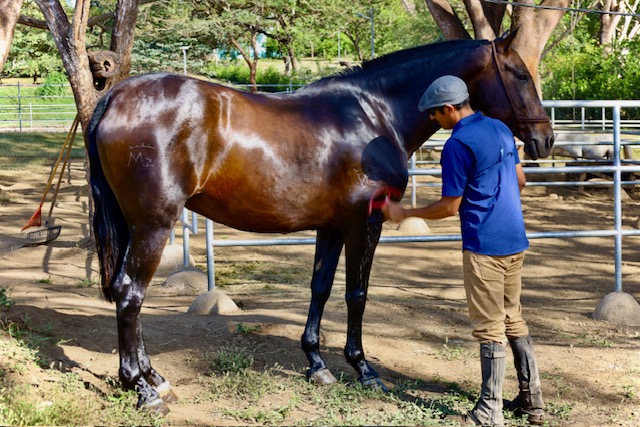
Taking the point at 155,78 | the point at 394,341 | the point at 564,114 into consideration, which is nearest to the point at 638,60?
the point at 564,114

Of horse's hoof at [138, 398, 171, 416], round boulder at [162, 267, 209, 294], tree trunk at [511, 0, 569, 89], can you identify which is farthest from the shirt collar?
tree trunk at [511, 0, 569, 89]

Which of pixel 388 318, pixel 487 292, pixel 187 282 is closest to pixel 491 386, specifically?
pixel 487 292

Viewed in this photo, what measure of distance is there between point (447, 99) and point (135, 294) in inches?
72.8

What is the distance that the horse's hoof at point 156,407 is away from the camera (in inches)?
149

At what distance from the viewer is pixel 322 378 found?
4.36 m

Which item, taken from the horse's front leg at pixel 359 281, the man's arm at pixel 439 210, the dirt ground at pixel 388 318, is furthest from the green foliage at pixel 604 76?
the man's arm at pixel 439 210

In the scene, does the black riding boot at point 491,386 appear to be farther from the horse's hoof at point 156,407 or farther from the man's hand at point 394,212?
the horse's hoof at point 156,407

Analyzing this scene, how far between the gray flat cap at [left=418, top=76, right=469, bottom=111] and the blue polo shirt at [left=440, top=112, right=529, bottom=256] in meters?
0.11

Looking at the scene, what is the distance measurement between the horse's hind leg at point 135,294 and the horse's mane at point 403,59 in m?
1.31

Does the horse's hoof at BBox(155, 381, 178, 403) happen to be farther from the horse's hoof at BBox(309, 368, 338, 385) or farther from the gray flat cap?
the gray flat cap

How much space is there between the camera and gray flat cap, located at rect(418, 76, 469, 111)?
11.9 feet

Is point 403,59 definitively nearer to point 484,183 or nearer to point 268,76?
point 484,183

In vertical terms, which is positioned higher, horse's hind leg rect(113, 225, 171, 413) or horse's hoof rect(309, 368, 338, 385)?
horse's hind leg rect(113, 225, 171, 413)

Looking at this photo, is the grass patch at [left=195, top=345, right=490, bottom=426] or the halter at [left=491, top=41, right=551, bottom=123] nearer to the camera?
the grass patch at [left=195, top=345, right=490, bottom=426]
